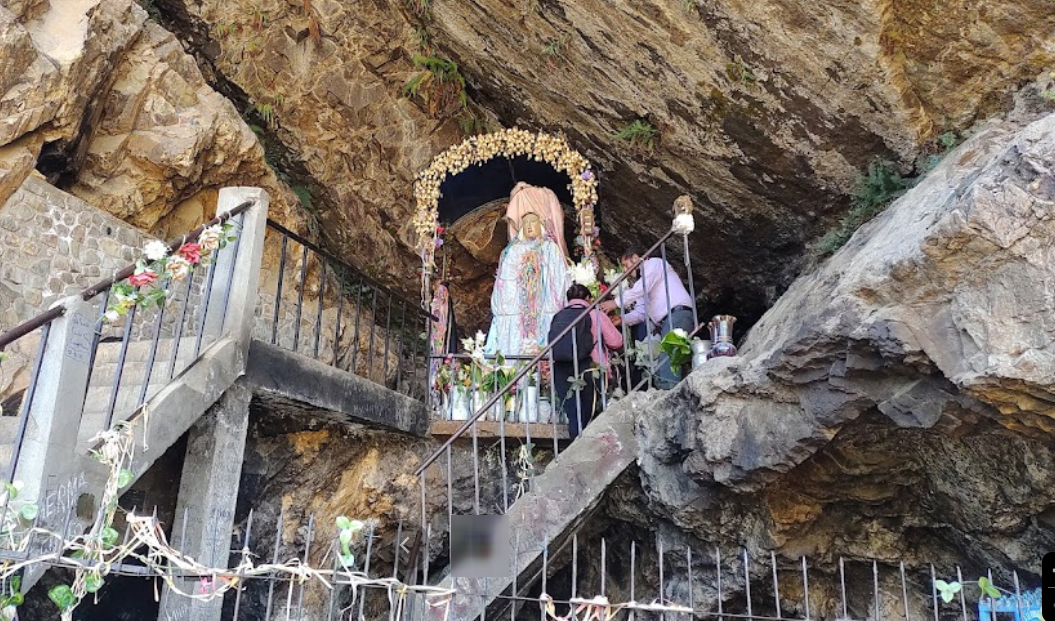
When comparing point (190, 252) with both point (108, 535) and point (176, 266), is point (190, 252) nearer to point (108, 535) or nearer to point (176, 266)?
point (176, 266)

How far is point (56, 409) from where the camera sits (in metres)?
3.74

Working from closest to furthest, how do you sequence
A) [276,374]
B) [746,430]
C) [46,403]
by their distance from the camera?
1. [46,403]
2. [746,430]
3. [276,374]

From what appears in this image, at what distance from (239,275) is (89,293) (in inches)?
51.1

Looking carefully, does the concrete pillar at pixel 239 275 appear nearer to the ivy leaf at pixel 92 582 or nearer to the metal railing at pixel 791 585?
the metal railing at pixel 791 585

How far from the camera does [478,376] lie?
23.5 feet

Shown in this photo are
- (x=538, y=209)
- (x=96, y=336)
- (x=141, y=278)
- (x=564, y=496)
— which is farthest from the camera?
(x=538, y=209)

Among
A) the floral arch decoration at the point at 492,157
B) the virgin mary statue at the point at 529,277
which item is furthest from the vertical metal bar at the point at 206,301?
the floral arch decoration at the point at 492,157

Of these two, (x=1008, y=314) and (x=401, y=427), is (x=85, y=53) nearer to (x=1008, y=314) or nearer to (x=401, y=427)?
(x=401, y=427)

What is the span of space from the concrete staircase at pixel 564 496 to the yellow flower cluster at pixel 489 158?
351cm

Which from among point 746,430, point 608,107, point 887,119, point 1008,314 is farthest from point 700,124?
point 1008,314

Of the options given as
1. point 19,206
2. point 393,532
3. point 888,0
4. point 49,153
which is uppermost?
point 888,0

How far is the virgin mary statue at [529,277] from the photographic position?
809 cm

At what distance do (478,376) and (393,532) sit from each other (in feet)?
4.85

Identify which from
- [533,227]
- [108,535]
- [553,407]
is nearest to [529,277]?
[533,227]
